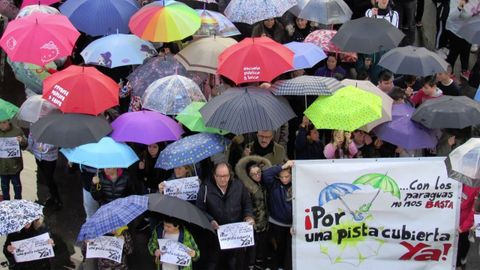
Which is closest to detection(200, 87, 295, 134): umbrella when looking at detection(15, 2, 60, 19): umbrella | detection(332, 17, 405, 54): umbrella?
detection(332, 17, 405, 54): umbrella

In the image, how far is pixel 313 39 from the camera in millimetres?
10484

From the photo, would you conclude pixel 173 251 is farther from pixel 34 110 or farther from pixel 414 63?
pixel 414 63

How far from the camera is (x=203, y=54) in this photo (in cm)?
978

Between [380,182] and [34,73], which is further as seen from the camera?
[34,73]

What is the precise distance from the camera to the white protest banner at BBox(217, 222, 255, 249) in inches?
304

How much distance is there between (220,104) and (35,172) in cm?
385

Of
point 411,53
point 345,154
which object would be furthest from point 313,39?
point 345,154

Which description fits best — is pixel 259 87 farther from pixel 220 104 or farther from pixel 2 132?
pixel 2 132

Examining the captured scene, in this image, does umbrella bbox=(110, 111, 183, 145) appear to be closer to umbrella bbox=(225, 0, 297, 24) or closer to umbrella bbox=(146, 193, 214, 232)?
umbrella bbox=(146, 193, 214, 232)

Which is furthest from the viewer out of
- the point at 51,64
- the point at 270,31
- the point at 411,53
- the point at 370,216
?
the point at 270,31

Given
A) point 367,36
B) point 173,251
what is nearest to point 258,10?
point 367,36

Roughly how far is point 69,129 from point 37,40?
191 centimetres

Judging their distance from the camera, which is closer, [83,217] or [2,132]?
[2,132]

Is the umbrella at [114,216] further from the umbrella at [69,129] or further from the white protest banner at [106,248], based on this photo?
the umbrella at [69,129]
